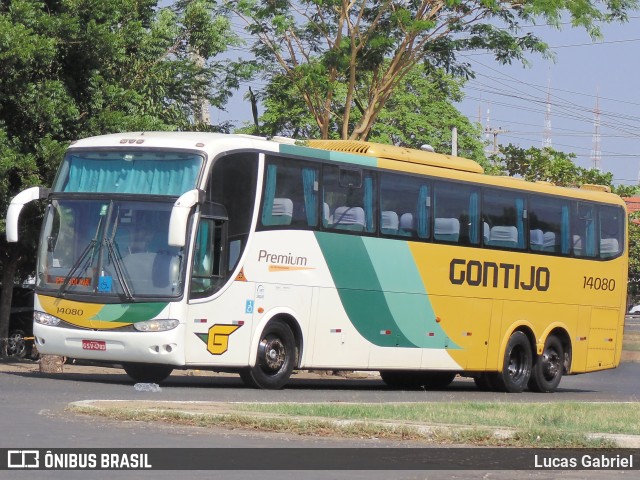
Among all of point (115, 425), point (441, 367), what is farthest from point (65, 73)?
point (115, 425)

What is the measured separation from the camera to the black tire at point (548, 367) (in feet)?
85.1

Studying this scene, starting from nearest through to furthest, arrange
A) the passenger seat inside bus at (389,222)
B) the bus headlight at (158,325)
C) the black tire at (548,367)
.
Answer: the bus headlight at (158,325) → the passenger seat inside bus at (389,222) → the black tire at (548,367)

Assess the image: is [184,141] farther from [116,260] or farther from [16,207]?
[16,207]

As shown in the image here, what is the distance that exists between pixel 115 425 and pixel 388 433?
98.2 inches

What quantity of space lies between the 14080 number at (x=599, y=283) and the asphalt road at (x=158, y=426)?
2.07m

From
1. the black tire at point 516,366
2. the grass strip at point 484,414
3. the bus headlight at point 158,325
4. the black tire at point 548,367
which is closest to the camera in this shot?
the grass strip at point 484,414

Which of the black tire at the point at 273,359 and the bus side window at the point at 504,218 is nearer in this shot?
the black tire at the point at 273,359

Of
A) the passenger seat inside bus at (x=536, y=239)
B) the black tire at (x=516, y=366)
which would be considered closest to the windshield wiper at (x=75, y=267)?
the black tire at (x=516, y=366)

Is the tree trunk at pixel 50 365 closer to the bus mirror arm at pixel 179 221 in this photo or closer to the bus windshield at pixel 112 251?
the bus windshield at pixel 112 251

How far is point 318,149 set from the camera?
71.1 ft

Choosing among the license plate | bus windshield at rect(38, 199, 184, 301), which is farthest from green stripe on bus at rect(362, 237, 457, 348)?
the license plate

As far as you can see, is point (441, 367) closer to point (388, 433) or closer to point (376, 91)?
point (376, 91)

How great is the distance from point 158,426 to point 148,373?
8.81m

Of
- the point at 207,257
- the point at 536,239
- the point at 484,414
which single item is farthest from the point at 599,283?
the point at 484,414
